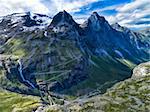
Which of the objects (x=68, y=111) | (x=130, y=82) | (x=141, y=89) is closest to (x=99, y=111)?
(x=68, y=111)

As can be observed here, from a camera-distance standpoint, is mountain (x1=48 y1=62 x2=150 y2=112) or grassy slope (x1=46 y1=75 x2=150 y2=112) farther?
mountain (x1=48 y1=62 x2=150 y2=112)

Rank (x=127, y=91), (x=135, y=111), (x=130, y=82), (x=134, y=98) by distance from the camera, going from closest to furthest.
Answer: (x=135, y=111)
(x=134, y=98)
(x=127, y=91)
(x=130, y=82)

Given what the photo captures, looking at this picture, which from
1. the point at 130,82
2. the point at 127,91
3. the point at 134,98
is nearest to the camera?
the point at 134,98

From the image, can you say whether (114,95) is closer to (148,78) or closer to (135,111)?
(135,111)

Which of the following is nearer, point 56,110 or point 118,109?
point 118,109

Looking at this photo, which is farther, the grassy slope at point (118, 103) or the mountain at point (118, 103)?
the mountain at point (118, 103)

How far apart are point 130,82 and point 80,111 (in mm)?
29091

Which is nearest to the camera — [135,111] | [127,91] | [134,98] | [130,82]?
[135,111]

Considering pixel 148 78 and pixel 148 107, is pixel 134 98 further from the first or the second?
pixel 148 78

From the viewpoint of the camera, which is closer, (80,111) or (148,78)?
(80,111)

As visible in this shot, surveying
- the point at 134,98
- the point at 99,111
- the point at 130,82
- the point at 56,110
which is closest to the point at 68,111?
the point at 56,110

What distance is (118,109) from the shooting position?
10600cm

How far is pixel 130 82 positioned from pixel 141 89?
11174 millimetres

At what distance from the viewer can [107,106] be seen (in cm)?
10812
